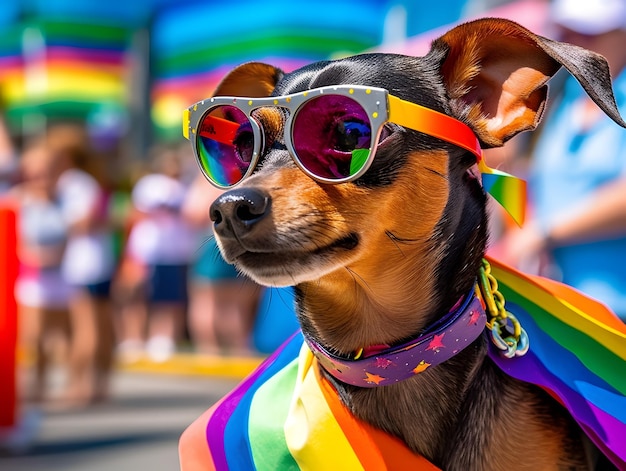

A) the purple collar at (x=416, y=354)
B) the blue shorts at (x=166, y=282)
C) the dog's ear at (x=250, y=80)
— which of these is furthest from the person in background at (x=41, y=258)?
the purple collar at (x=416, y=354)

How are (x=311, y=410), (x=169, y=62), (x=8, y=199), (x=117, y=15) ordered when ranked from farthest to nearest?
(x=117, y=15)
(x=169, y=62)
(x=8, y=199)
(x=311, y=410)

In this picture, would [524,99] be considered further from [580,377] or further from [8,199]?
[8,199]

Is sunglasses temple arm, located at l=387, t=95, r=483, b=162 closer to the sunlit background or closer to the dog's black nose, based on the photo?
the dog's black nose

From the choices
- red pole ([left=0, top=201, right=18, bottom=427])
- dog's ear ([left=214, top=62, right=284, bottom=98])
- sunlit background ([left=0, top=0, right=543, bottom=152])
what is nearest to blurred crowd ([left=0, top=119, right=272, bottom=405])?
red pole ([left=0, top=201, right=18, bottom=427])

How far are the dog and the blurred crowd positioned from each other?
3.27 m

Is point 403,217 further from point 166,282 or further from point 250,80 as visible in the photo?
point 166,282

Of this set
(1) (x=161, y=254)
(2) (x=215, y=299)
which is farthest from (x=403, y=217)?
(1) (x=161, y=254)

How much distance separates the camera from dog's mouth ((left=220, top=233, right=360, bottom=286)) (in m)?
1.93

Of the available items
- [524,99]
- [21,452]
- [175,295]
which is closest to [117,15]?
[175,295]

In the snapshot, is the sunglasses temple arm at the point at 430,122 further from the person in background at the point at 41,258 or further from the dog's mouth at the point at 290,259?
the person in background at the point at 41,258

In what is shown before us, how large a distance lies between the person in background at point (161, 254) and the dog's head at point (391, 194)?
256 inches

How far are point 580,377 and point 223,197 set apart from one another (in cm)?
90

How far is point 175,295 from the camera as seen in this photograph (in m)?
9.01

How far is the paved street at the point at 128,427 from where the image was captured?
197 inches
